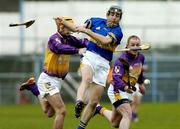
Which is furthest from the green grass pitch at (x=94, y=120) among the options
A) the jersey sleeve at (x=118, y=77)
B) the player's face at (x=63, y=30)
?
the jersey sleeve at (x=118, y=77)

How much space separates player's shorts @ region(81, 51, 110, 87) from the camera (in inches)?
710

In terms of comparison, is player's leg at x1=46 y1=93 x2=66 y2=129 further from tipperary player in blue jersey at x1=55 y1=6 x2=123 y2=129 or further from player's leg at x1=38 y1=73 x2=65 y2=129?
tipperary player in blue jersey at x1=55 y1=6 x2=123 y2=129

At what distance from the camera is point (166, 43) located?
45.7 meters

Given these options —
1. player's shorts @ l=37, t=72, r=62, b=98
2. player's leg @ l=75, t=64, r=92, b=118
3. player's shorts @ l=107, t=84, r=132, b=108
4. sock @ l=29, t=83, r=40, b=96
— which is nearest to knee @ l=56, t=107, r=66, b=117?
player's shorts @ l=37, t=72, r=62, b=98

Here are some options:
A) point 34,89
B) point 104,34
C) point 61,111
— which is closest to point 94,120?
point 34,89

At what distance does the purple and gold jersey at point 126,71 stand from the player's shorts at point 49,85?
127cm

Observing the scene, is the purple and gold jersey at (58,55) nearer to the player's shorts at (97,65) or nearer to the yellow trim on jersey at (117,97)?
the player's shorts at (97,65)

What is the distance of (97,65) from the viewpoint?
1803cm

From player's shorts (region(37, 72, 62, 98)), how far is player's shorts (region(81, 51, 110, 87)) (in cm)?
92

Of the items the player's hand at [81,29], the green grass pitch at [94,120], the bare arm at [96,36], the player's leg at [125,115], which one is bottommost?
the green grass pitch at [94,120]

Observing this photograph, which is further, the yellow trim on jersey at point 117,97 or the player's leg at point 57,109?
the player's leg at point 57,109

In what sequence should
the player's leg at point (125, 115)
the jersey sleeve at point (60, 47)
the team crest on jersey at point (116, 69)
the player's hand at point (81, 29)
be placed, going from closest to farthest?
the player's hand at point (81, 29), the player's leg at point (125, 115), the team crest on jersey at point (116, 69), the jersey sleeve at point (60, 47)

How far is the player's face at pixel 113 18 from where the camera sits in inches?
699

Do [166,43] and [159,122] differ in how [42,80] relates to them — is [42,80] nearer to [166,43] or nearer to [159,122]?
[159,122]
